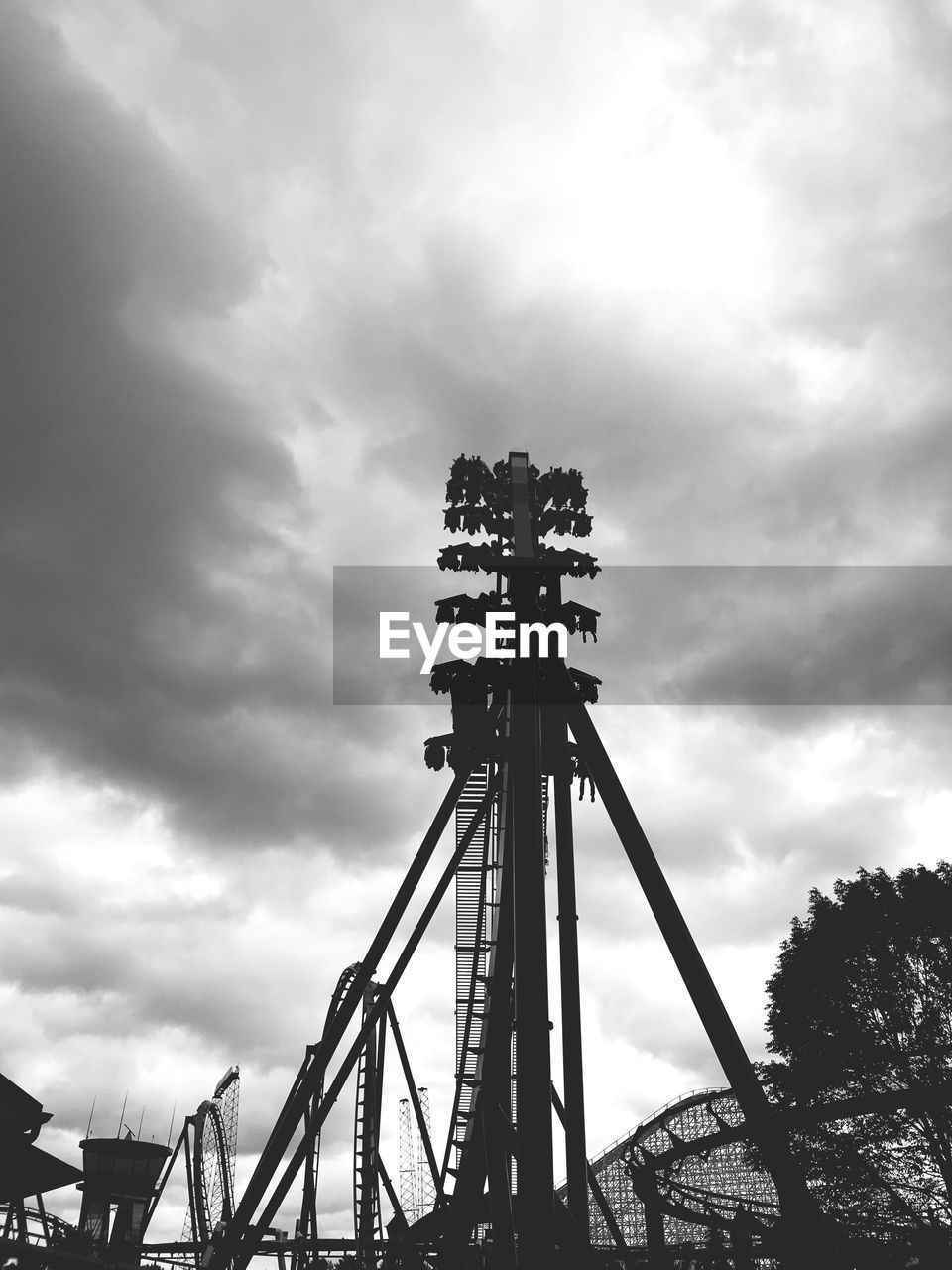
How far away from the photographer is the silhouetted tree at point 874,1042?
18.5 metres

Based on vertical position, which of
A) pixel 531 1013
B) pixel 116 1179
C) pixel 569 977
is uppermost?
pixel 569 977

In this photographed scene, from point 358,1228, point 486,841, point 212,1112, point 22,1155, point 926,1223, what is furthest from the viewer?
point 212,1112

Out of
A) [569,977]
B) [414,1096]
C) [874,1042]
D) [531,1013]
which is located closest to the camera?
[531,1013]

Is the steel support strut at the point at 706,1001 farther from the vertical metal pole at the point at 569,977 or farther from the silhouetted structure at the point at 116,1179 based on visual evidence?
the silhouetted structure at the point at 116,1179

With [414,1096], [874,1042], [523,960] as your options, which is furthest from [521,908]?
[414,1096]

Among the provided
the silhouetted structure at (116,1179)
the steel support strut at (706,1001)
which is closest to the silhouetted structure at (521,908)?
the steel support strut at (706,1001)

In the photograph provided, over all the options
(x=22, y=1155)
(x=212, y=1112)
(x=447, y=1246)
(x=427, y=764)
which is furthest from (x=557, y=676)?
(x=212, y=1112)

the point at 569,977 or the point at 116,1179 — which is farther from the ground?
the point at 569,977

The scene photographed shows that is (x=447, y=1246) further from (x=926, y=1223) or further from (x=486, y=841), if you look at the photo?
(x=926, y=1223)

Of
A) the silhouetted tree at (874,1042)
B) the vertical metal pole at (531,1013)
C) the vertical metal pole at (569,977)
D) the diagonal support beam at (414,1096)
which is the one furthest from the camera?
the diagonal support beam at (414,1096)

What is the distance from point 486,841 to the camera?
1947cm

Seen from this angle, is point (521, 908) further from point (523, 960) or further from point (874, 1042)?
point (874, 1042)

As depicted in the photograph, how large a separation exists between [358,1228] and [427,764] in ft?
61.5

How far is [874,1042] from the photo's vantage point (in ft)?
64.5
